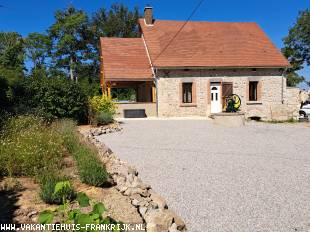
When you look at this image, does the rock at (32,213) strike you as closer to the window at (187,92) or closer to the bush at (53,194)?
the bush at (53,194)

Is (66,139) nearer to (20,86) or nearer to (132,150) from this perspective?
(132,150)

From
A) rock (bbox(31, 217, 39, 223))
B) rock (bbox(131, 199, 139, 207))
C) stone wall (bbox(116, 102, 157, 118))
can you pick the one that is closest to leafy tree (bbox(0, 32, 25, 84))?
stone wall (bbox(116, 102, 157, 118))

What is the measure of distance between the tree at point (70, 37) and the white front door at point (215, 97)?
21774 millimetres

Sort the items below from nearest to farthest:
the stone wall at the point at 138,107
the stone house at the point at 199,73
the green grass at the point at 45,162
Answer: the green grass at the point at 45,162, the stone wall at the point at 138,107, the stone house at the point at 199,73

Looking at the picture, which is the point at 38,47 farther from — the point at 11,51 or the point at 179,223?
the point at 179,223

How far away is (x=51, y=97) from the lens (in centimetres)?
1342

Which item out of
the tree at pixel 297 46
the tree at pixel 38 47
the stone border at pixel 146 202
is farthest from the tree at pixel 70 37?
the stone border at pixel 146 202

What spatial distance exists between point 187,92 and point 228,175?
1512 centimetres

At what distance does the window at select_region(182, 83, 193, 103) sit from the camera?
21406mm

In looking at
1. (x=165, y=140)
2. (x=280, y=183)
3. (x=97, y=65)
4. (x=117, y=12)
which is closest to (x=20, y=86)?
(x=165, y=140)

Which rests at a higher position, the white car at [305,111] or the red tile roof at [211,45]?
the red tile roof at [211,45]

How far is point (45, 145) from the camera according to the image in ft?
21.8

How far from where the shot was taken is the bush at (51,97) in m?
13.4

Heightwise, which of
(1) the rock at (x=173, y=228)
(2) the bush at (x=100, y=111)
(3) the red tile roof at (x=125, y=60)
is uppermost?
(3) the red tile roof at (x=125, y=60)
